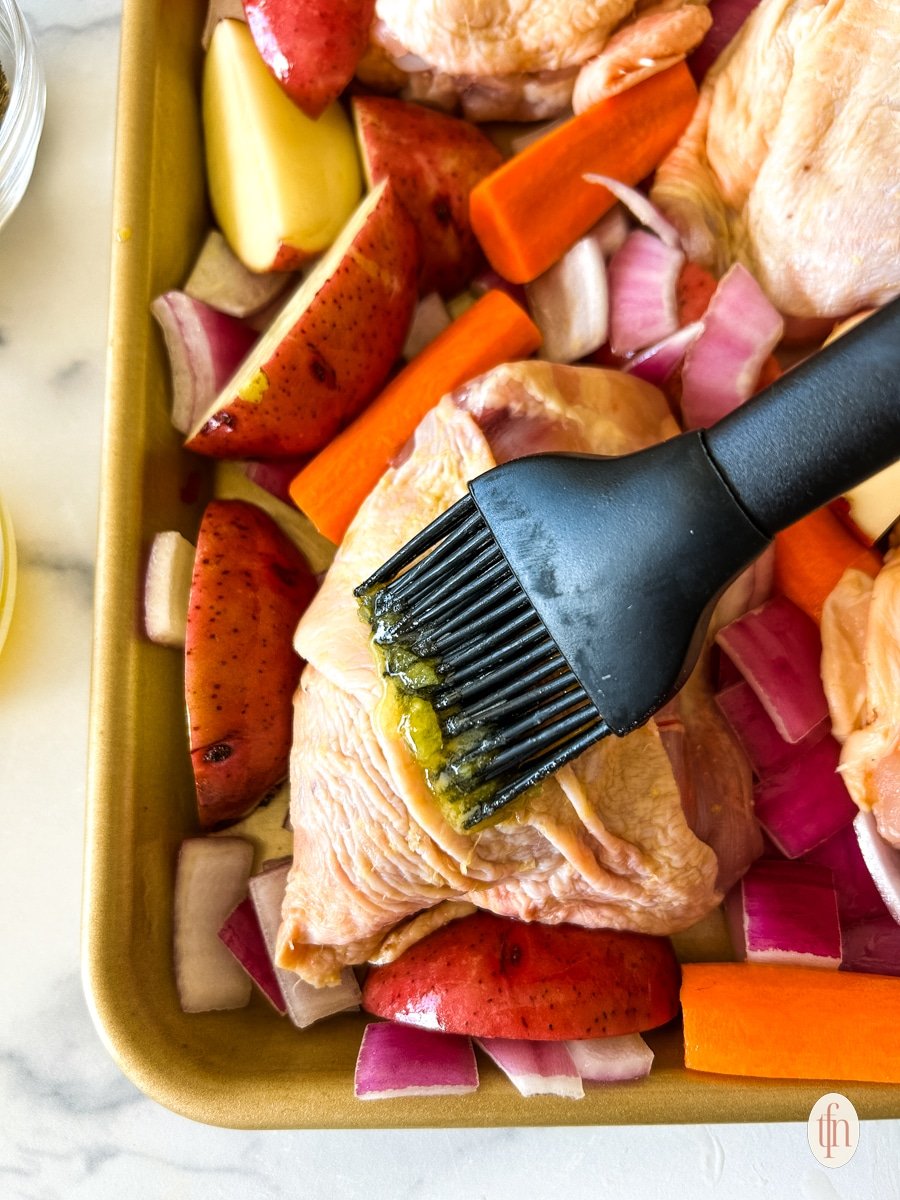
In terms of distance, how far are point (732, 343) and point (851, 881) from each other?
85 cm

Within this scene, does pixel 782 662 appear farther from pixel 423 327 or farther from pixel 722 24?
pixel 722 24

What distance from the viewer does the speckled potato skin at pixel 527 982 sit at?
1.29 m

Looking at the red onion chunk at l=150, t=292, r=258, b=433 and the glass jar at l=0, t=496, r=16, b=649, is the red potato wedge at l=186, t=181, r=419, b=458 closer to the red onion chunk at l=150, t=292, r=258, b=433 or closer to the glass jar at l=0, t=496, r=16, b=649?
the red onion chunk at l=150, t=292, r=258, b=433

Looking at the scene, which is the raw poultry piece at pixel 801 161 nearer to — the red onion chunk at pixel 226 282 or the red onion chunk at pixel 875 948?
the red onion chunk at pixel 226 282

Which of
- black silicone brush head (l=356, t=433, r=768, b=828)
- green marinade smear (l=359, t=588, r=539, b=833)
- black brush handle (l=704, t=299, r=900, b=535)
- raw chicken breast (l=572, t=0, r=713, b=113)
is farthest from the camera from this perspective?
raw chicken breast (l=572, t=0, r=713, b=113)

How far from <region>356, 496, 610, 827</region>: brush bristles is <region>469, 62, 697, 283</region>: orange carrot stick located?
0.66 meters

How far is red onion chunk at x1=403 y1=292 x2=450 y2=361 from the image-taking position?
1.63 metres

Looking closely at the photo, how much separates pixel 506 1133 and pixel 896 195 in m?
1.59

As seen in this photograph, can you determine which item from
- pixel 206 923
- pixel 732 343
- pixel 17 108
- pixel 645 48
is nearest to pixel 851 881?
pixel 732 343

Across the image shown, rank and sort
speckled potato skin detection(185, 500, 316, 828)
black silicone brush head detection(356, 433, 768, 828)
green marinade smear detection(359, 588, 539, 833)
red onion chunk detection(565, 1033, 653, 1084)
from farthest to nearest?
speckled potato skin detection(185, 500, 316, 828), red onion chunk detection(565, 1033, 653, 1084), green marinade smear detection(359, 588, 539, 833), black silicone brush head detection(356, 433, 768, 828)

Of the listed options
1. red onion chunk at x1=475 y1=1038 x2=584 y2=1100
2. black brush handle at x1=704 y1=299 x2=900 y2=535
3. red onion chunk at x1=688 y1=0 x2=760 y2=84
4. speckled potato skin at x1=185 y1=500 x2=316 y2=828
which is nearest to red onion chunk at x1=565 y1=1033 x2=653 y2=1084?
red onion chunk at x1=475 y1=1038 x2=584 y2=1100

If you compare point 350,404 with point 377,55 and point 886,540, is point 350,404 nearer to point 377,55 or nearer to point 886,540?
point 377,55

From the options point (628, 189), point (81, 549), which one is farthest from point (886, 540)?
point (81, 549)

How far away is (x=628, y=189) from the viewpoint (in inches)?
61.2
